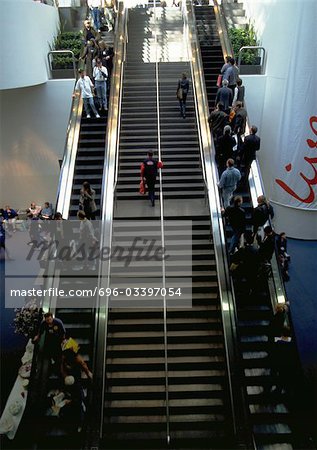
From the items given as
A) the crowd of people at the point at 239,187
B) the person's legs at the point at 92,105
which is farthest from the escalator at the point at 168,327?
the person's legs at the point at 92,105

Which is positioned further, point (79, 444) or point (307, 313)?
point (307, 313)

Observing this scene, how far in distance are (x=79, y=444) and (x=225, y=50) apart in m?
11.1

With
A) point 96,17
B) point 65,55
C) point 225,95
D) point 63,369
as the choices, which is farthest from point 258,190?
point 96,17

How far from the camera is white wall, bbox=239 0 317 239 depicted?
10148 millimetres

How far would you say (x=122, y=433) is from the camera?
602 cm

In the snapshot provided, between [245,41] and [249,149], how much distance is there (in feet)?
22.2

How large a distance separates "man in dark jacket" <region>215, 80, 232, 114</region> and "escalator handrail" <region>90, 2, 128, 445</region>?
260cm

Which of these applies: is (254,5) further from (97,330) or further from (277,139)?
(97,330)

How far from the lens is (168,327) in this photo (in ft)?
23.2

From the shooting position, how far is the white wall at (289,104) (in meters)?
10.1

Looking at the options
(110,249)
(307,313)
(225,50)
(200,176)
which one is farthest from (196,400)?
(225,50)

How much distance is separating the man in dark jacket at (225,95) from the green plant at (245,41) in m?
3.79

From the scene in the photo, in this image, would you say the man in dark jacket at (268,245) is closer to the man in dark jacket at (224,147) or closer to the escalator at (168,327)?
the escalator at (168,327)

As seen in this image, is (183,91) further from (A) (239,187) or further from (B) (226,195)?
(B) (226,195)
